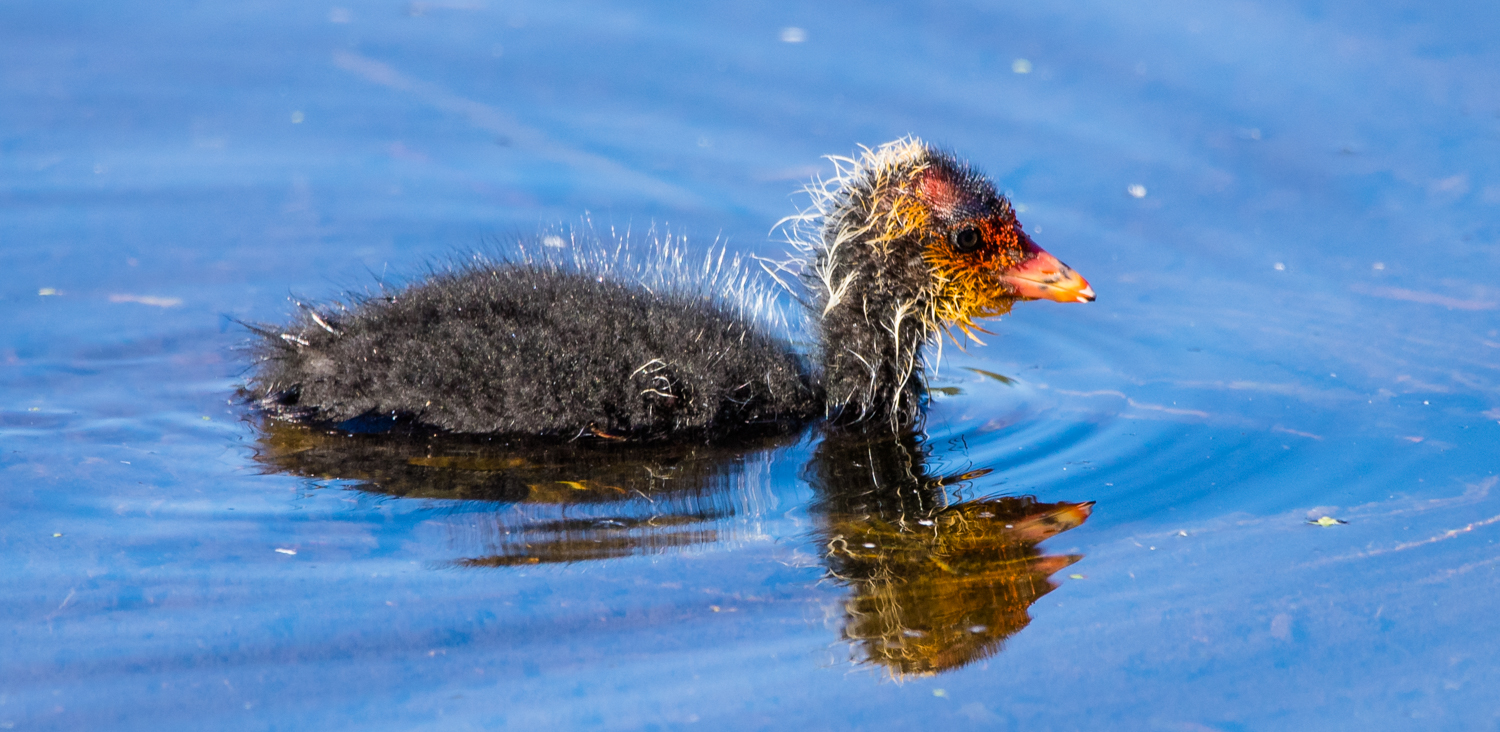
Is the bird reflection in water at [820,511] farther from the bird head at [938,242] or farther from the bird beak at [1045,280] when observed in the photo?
the bird beak at [1045,280]

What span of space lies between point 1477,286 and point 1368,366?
2.72 feet

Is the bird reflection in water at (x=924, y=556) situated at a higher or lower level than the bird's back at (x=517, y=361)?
lower

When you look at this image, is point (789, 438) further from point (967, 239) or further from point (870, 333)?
point (967, 239)

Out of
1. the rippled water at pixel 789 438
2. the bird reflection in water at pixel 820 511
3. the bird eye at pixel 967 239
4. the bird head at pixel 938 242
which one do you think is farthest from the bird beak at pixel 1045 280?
the bird reflection in water at pixel 820 511

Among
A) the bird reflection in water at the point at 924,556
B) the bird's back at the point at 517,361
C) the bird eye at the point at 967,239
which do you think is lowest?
the bird reflection in water at the point at 924,556

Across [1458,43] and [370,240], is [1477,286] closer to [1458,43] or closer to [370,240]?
[1458,43]

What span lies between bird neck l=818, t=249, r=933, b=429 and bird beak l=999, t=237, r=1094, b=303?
337mm

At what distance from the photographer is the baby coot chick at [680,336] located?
520cm

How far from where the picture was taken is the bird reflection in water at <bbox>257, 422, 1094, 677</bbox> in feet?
14.8

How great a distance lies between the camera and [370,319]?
5.26m

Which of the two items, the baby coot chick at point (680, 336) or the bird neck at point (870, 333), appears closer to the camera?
the baby coot chick at point (680, 336)

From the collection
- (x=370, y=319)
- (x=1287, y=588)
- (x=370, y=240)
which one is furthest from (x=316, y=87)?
(x=1287, y=588)

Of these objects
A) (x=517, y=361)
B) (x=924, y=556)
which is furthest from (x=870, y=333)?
(x=517, y=361)

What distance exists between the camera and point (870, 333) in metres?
5.80
